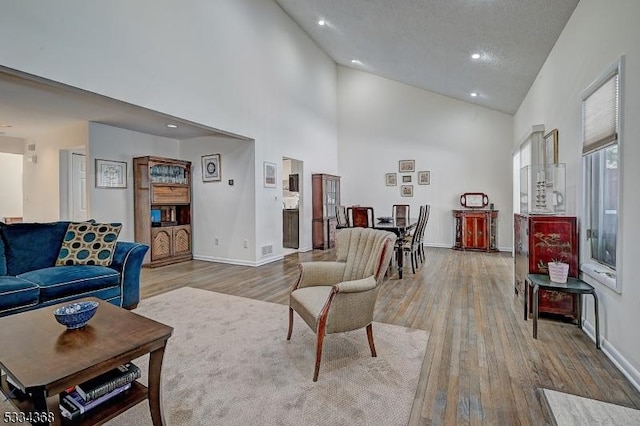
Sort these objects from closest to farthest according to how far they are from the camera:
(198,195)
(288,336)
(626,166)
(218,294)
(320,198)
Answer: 1. (626,166)
2. (288,336)
3. (218,294)
4. (198,195)
5. (320,198)

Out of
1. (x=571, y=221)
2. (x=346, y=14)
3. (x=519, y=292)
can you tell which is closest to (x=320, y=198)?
(x=346, y=14)

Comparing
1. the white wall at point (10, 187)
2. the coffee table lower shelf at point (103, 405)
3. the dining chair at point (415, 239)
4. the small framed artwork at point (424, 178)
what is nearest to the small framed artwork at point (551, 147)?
the dining chair at point (415, 239)

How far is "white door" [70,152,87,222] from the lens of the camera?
5.82 m

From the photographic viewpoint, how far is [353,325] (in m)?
2.25

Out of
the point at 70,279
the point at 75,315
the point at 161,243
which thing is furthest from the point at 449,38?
the point at 161,243

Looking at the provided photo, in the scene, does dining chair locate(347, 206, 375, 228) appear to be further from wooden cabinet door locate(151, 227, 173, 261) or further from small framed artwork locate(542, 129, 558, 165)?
wooden cabinet door locate(151, 227, 173, 261)

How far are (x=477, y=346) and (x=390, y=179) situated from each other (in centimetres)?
590

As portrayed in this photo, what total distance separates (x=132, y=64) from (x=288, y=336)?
3.33 metres

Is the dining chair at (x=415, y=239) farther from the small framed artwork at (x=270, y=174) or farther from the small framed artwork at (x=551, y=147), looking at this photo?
the small framed artwork at (x=270, y=174)

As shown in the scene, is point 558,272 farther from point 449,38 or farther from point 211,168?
point 211,168

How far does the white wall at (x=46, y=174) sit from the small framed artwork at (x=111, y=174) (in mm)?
536

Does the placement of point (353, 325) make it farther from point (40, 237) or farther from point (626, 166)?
point (40, 237)

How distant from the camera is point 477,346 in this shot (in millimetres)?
2543

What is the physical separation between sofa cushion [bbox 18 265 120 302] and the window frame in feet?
14.2
